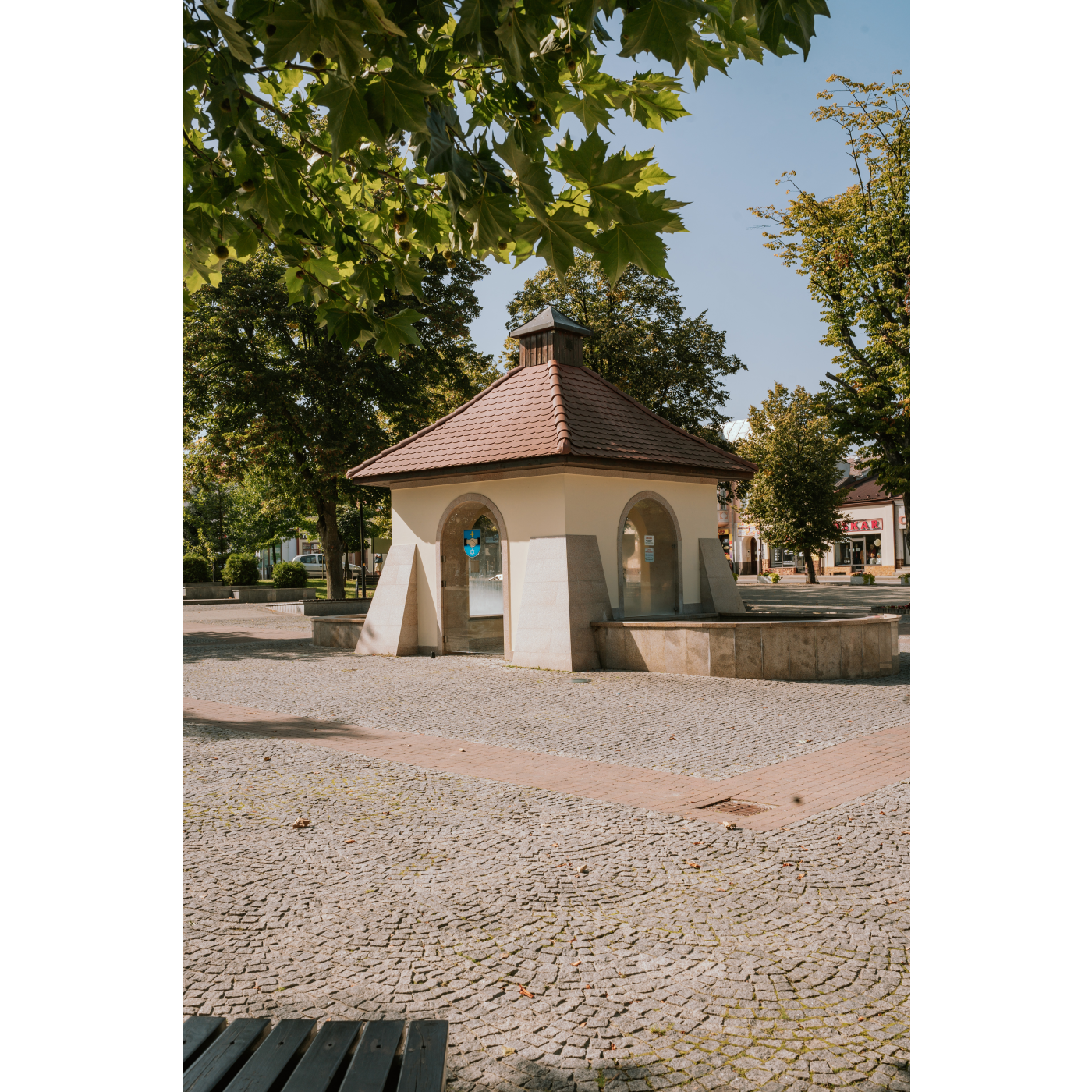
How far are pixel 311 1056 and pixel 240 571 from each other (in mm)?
40860

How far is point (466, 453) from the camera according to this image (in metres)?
17.2

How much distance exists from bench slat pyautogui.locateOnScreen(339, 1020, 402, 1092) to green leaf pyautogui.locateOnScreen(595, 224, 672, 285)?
2.48 m

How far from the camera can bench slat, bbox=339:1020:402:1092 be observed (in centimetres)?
255

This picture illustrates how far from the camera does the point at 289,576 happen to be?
41031 mm

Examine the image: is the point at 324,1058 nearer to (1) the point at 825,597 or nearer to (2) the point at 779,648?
(2) the point at 779,648

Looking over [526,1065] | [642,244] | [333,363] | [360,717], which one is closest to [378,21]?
[642,244]

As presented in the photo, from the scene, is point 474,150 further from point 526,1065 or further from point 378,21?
point 526,1065

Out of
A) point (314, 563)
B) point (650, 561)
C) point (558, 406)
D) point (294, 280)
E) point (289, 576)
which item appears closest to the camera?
point (294, 280)

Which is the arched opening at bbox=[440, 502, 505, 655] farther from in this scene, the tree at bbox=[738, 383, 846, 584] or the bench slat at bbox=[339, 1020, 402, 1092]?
the tree at bbox=[738, 383, 846, 584]

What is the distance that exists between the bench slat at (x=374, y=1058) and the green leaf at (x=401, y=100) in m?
2.76

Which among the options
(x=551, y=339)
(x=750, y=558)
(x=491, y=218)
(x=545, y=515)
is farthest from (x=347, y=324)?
(x=750, y=558)

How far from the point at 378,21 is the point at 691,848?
4.61m

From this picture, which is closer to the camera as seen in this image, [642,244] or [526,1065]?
[642,244]

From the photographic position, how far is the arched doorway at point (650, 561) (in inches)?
683
